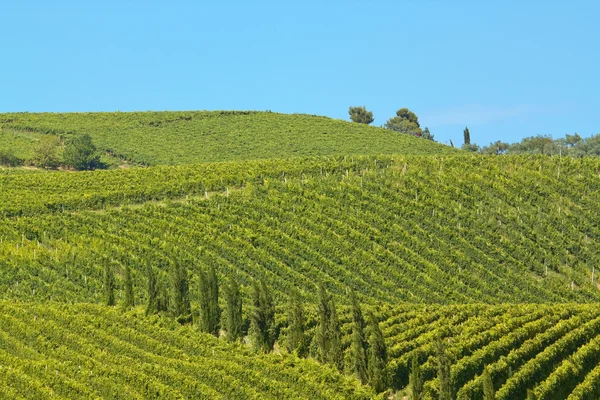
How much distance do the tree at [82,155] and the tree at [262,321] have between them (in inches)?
2235

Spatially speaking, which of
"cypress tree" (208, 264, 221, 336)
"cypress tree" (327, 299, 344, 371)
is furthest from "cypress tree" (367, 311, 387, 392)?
"cypress tree" (208, 264, 221, 336)

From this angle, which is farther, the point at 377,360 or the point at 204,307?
the point at 204,307

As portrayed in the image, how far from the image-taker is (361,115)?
160 metres

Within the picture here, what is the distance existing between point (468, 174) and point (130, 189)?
Answer: 23.0m

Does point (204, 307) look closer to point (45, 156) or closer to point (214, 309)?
point (214, 309)

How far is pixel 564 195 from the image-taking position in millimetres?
68188

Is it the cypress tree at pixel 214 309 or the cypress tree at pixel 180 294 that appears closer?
the cypress tree at pixel 214 309

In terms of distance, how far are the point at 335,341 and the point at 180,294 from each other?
9.07 m

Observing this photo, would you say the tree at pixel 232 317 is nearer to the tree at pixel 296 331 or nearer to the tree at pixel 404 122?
the tree at pixel 296 331

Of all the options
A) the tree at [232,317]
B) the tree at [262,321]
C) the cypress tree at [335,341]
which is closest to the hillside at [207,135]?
the tree at [232,317]

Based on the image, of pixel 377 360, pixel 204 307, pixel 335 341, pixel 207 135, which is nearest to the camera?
pixel 377 360

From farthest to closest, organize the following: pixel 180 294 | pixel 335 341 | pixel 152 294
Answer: pixel 152 294
pixel 180 294
pixel 335 341

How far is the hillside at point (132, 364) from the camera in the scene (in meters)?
35.3

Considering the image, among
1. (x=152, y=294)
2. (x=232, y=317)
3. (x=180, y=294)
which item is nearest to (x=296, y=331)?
(x=232, y=317)
